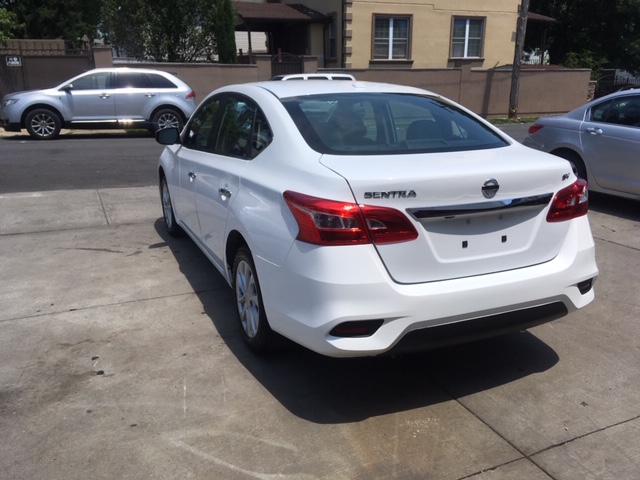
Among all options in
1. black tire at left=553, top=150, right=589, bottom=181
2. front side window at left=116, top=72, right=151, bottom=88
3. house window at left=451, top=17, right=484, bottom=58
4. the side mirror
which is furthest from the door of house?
the side mirror

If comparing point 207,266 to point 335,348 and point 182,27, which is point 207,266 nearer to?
point 335,348

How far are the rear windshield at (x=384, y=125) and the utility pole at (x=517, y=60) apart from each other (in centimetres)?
1912

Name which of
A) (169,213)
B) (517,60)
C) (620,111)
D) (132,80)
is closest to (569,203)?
(169,213)

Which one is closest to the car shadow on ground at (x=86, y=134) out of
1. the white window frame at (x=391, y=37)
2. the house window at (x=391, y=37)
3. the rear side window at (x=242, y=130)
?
the white window frame at (x=391, y=37)

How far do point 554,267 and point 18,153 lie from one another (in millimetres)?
12375

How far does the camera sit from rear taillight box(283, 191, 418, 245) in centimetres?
313

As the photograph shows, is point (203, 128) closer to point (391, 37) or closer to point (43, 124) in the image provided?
point (43, 124)

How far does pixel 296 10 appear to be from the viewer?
26.9m

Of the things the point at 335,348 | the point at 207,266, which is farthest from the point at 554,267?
the point at 207,266

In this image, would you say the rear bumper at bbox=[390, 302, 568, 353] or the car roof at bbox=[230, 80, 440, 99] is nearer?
the rear bumper at bbox=[390, 302, 568, 353]

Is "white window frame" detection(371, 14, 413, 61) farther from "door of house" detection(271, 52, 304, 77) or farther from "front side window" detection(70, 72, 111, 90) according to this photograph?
"front side window" detection(70, 72, 111, 90)

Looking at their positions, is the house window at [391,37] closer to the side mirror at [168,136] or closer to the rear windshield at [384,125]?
the side mirror at [168,136]

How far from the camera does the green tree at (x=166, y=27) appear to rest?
21.5 meters

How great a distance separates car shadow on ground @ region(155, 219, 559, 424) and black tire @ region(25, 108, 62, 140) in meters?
12.8
